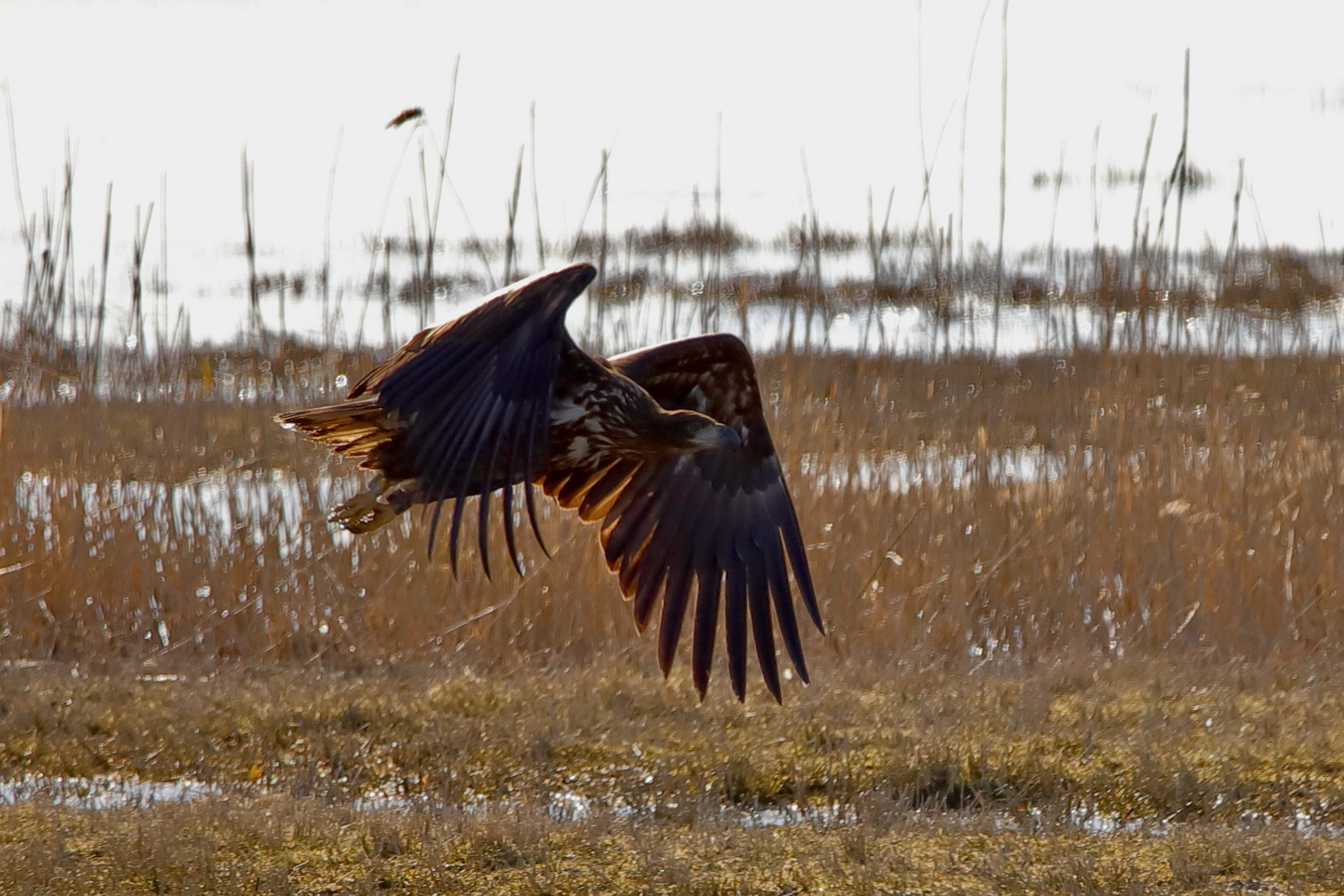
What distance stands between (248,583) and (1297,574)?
466cm

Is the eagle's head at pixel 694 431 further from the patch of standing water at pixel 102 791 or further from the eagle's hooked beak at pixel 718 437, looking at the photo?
the patch of standing water at pixel 102 791

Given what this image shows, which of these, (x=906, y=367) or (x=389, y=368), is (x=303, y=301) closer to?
(x=906, y=367)

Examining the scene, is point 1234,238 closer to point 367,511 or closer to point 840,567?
point 840,567

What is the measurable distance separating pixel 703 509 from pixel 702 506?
13 mm

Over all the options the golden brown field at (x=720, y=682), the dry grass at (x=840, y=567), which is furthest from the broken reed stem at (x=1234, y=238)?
the dry grass at (x=840, y=567)

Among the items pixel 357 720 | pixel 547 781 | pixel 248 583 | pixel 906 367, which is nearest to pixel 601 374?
pixel 547 781

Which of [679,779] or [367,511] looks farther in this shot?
[679,779]

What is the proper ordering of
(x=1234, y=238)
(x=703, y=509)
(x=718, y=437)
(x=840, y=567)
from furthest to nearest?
(x=1234, y=238) < (x=840, y=567) < (x=703, y=509) < (x=718, y=437)

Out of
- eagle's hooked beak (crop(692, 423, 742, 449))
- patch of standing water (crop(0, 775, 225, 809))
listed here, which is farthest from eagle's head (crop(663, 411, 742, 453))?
patch of standing water (crop(0, 775, 225, 809))

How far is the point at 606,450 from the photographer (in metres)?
4.86

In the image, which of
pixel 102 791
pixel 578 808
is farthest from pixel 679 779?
pixel 102 791

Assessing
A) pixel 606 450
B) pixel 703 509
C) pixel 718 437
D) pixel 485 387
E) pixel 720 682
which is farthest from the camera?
pixel 720 682

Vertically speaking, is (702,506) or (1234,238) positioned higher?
(1234,238)

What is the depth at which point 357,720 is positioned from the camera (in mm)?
6008
